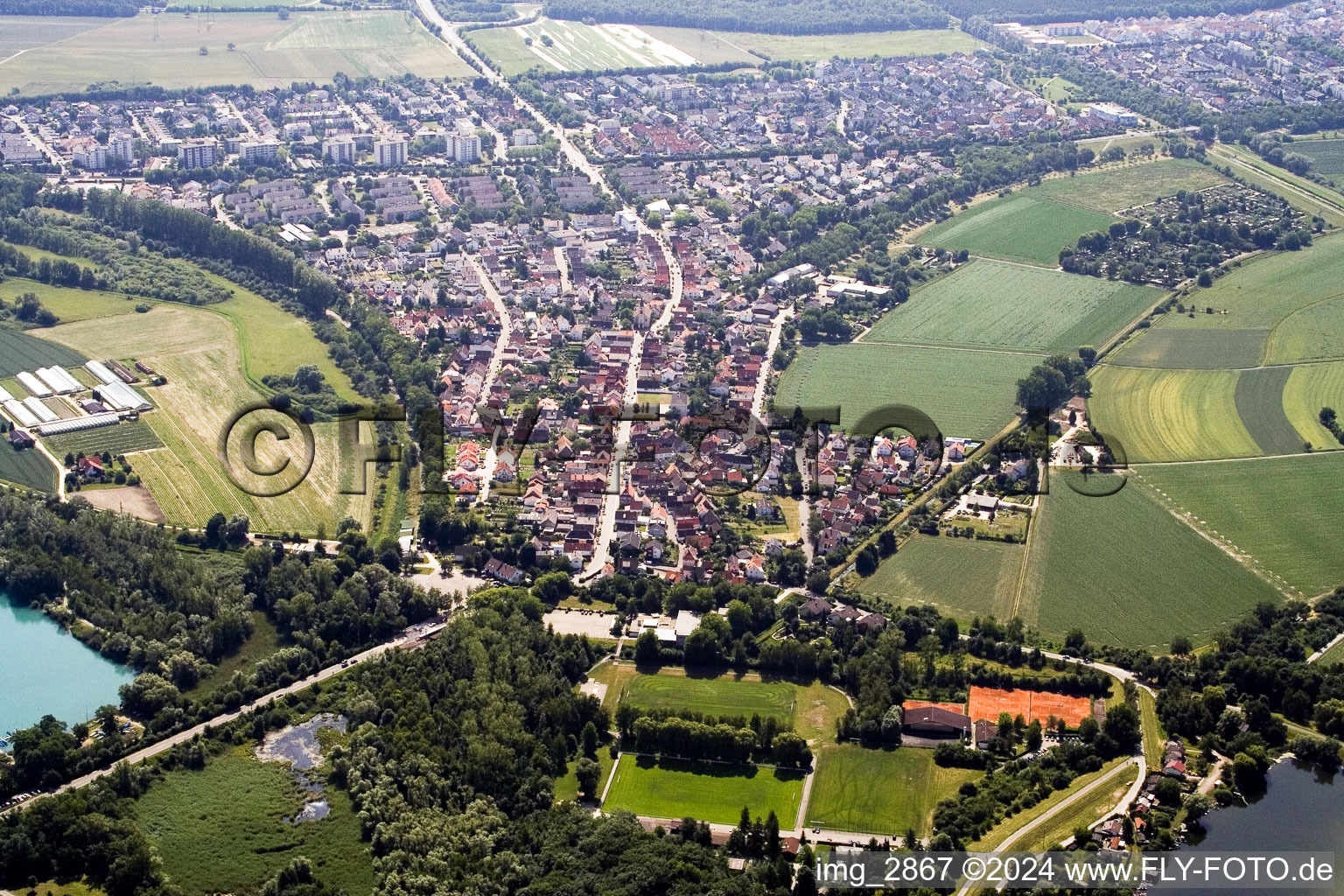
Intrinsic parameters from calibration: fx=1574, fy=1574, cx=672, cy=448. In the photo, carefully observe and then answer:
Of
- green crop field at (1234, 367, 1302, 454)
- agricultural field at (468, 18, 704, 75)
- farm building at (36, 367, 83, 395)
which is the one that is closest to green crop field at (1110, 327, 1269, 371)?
green crop field at (1234, 367, 1302, 454)

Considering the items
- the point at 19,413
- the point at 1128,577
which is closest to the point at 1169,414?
the point at 1128,577

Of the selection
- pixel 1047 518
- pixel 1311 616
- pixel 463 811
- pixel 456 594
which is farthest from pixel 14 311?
pixel 1311 616

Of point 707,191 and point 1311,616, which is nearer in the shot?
point 1311,616

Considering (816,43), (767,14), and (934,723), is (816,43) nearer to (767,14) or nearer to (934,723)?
(767,14)

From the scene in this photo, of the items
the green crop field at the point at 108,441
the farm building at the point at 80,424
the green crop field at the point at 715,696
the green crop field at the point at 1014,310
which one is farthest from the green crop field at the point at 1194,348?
the farm building at the point at 80,424

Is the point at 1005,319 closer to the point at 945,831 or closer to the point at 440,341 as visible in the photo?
the point at 440,341

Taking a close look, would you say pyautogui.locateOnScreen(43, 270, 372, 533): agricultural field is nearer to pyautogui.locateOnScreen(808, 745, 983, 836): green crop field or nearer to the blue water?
the blue water
